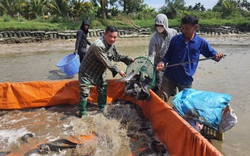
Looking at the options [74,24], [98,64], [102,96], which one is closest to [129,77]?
[98,64]

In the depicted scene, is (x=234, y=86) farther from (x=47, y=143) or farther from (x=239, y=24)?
(x=239, y=24)

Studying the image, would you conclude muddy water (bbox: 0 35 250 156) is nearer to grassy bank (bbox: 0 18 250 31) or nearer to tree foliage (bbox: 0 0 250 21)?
grassy bank (bbox: 0 18 250 31)

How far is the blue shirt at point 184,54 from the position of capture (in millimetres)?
3607

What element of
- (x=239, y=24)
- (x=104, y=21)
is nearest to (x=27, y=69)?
(x=104, y=21)

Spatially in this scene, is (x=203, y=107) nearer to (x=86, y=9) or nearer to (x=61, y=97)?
(x=61, y=97)

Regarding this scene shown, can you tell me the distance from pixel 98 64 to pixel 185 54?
5.37ft

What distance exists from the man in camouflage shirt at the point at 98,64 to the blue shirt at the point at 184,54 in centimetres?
87

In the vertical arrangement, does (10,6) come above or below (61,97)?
above

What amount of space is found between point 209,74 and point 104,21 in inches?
779

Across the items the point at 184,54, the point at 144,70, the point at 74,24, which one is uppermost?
the point at 74,24

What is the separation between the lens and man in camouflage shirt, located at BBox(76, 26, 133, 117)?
161 inches

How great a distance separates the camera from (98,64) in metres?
4.38

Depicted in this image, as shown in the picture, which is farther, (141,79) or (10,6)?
(10,6)

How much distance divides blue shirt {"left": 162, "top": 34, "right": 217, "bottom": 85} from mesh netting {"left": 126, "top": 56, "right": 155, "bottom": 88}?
29 cm
